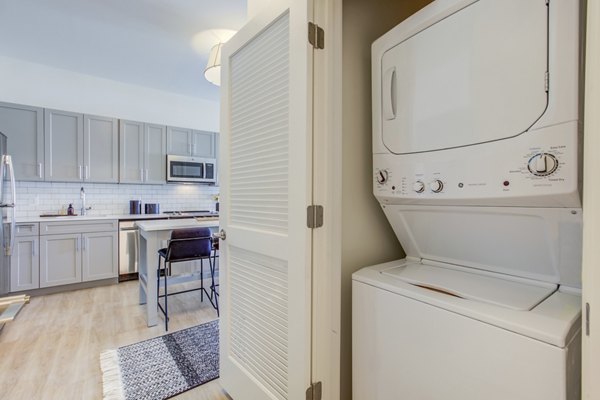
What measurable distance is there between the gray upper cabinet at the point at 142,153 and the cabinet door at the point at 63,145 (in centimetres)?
47

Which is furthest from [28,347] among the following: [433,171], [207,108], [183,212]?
[207,108]

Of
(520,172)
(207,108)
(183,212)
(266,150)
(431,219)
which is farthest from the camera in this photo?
(207,108)

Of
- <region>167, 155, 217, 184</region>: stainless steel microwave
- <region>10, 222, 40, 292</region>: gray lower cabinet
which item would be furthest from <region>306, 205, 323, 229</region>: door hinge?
<region>167, 155, 217, 184</region>: stainless steel microwave

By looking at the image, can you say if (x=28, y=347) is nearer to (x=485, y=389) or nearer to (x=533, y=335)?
(x=485, y=389)

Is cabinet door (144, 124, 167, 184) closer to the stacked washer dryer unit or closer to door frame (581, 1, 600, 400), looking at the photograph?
the stacked washer dryer unit

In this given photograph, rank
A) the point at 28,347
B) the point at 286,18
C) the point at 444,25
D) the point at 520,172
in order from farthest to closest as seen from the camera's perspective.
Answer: the point at 28,347, the point at 286,18, the point at 444,25, the point at 520,172

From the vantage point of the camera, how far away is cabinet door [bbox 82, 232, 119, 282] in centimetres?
346

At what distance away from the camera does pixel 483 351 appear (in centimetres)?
78

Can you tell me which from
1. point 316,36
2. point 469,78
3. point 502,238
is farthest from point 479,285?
point 316,36

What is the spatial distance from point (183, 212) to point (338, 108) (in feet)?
13.4

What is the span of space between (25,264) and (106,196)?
4.18ft

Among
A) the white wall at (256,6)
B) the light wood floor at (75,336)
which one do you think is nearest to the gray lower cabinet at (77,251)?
the light wood floor at (75,336)

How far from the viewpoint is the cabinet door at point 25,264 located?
3066mm

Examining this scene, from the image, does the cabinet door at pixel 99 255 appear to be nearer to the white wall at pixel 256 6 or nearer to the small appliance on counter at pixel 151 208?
the small appliance on counter at pixel 151 208
